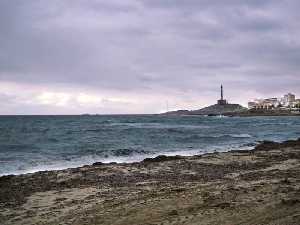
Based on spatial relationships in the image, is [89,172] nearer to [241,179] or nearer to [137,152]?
[241,179]

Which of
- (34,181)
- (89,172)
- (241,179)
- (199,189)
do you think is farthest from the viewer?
(89,172)

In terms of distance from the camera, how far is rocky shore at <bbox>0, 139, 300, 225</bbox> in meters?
9.23

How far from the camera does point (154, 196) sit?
37.7 feet

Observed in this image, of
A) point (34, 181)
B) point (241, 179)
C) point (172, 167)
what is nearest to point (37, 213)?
point (34, 181)

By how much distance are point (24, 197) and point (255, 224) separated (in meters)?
7.42

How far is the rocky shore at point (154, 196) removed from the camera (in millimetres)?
9234

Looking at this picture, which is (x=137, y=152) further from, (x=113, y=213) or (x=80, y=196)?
(x=113, y=213)

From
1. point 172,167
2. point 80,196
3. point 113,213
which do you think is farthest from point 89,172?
point 113,213

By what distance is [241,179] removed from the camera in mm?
14242

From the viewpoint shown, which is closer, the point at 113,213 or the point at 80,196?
the point at 113,213

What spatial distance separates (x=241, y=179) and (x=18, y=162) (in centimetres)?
1463

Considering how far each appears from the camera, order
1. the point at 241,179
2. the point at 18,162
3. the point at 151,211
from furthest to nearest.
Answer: the point at 18,162, the point at 241,179, the point at 151,211

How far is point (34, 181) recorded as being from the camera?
1593cm

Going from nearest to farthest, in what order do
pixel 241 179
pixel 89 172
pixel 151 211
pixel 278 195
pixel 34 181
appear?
pixel 151 211, pixel 278 195, pixel 241 179, pixel 34 181, pixel 89 172
